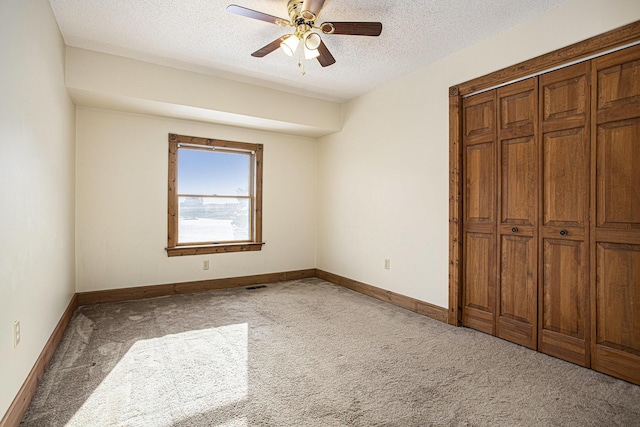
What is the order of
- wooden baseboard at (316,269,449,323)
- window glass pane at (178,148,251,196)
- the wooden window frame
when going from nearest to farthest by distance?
the wooden window frame < wooden baseboard at (316,269,449,323) < window glass pane at (178,148,251,196)

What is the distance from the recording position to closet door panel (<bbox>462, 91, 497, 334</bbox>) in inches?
118

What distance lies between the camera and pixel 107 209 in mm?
3938

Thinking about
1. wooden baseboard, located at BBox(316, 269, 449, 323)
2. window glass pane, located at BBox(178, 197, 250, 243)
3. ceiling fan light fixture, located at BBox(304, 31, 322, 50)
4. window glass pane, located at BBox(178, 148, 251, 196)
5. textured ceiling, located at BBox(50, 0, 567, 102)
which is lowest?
wooden baseboard, located at BBox(316, 269, 449, 323)

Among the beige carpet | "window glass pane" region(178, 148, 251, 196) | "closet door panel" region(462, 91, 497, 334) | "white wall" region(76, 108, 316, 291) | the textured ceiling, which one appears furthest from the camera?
"window glass pane" region(178, 148, 251, 196)

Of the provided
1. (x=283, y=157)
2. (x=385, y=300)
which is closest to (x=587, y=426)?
(x=385, y=300)

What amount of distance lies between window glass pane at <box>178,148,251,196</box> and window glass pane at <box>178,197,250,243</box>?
0.43ft

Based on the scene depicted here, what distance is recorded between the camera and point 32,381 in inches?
77.0

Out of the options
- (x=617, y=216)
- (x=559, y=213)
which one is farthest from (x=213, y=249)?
(x=617, y=216)

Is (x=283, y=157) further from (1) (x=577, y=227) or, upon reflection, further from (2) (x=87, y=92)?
(1) (x=577, y=227)

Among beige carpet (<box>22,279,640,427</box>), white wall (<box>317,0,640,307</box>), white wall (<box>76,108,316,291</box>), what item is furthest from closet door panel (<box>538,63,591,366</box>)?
white wall (<box>76,108,316,291</box>)

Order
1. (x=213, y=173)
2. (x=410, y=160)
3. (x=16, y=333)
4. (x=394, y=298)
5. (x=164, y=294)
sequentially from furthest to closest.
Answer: (x=213, y=173) → (x=164, y=294) → (x=394, y=298) → (x=410, y=160) → (x=16, y=333)

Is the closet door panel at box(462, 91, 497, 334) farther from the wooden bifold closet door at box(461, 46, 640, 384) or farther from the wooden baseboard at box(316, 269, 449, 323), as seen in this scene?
the wooden baseboard at box(316, 269, 449, 323)

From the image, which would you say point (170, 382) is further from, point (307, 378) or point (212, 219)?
point (212, 219)

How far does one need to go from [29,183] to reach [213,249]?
107 inches
